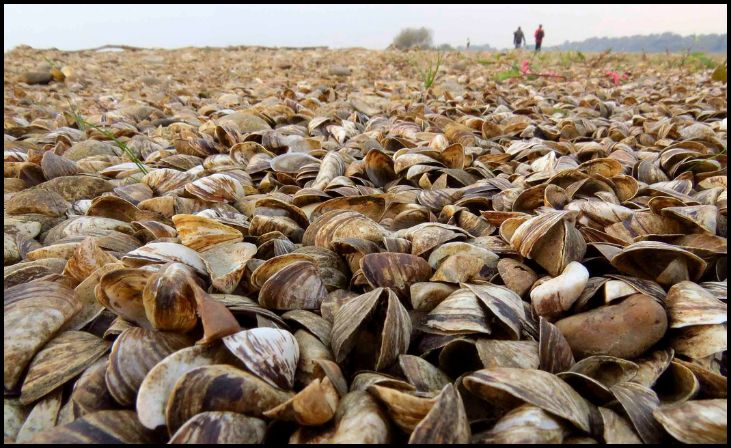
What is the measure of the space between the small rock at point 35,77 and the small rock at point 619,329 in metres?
7.30

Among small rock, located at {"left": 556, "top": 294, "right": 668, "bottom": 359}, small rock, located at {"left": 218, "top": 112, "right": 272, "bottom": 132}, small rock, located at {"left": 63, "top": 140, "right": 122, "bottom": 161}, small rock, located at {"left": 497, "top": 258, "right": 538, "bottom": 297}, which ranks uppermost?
small rock, located at {"left": 218, "top": 112, "right": 272, "bottom": 132}

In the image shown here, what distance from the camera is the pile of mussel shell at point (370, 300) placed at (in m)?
0.90

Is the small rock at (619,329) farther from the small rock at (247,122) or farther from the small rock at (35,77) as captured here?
the small rock at (35,77)

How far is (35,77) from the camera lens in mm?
6113

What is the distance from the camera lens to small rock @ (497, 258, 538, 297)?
1.31 meters

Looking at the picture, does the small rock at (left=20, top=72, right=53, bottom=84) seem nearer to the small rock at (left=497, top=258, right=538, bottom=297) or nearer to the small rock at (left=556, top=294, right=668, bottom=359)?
the small rock at (left=497, top=258, right=538, bottom=297)

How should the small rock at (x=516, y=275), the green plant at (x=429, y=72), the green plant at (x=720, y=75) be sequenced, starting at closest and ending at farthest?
1. the small rock at (x=516, y=275)
2. the green plant at (x=429, y=72)
3. the green plant at (x=720, y=75)

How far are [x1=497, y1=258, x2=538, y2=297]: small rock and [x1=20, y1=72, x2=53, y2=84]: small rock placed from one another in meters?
7.04

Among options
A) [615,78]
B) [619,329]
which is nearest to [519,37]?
[615,78]

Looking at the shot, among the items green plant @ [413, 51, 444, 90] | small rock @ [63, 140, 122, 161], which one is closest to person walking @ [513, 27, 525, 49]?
green plant @ [413, 51, 444, 90]

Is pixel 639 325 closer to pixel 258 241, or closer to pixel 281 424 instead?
pixel 281 424

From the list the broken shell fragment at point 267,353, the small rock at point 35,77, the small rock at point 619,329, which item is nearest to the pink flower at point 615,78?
the small rock at point 619,329

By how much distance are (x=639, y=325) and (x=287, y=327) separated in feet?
2.85

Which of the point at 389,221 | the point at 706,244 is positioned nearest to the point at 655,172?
the point at 706,244
